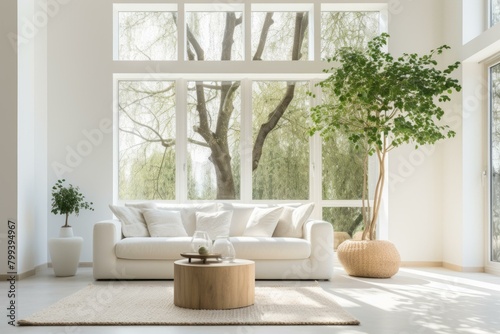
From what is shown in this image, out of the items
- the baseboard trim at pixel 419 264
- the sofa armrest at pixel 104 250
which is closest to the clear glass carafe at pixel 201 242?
the sofa armrest at pixel 104 250

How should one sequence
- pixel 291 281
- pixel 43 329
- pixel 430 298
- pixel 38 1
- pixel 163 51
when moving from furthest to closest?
1. pixel 163 51
2. pixel 38 1
3. pixel 291 281
4. pixel 430 298
5. pixel 43 329

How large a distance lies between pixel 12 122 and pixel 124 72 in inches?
63.0

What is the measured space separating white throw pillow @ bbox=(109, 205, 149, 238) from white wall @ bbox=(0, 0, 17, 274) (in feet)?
3.55

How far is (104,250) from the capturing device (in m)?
6.40

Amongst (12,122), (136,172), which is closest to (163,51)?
(136,172)

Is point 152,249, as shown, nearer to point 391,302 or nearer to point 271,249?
point 271,249

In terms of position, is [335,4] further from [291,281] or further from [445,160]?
[291,281]

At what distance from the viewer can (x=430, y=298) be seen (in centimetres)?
541

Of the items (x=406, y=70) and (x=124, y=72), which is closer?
(x=406, y=70)

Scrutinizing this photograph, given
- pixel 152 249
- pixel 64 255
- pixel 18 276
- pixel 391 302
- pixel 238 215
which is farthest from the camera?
pixel 238 215

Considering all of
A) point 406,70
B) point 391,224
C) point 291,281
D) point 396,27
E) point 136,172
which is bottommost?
point 291,281

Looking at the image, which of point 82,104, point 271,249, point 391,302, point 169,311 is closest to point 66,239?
point 82,104

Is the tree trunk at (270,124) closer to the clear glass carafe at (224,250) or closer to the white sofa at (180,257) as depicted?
the white sofa at (180,257)

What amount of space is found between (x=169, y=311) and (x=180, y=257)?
1710 millimetres
